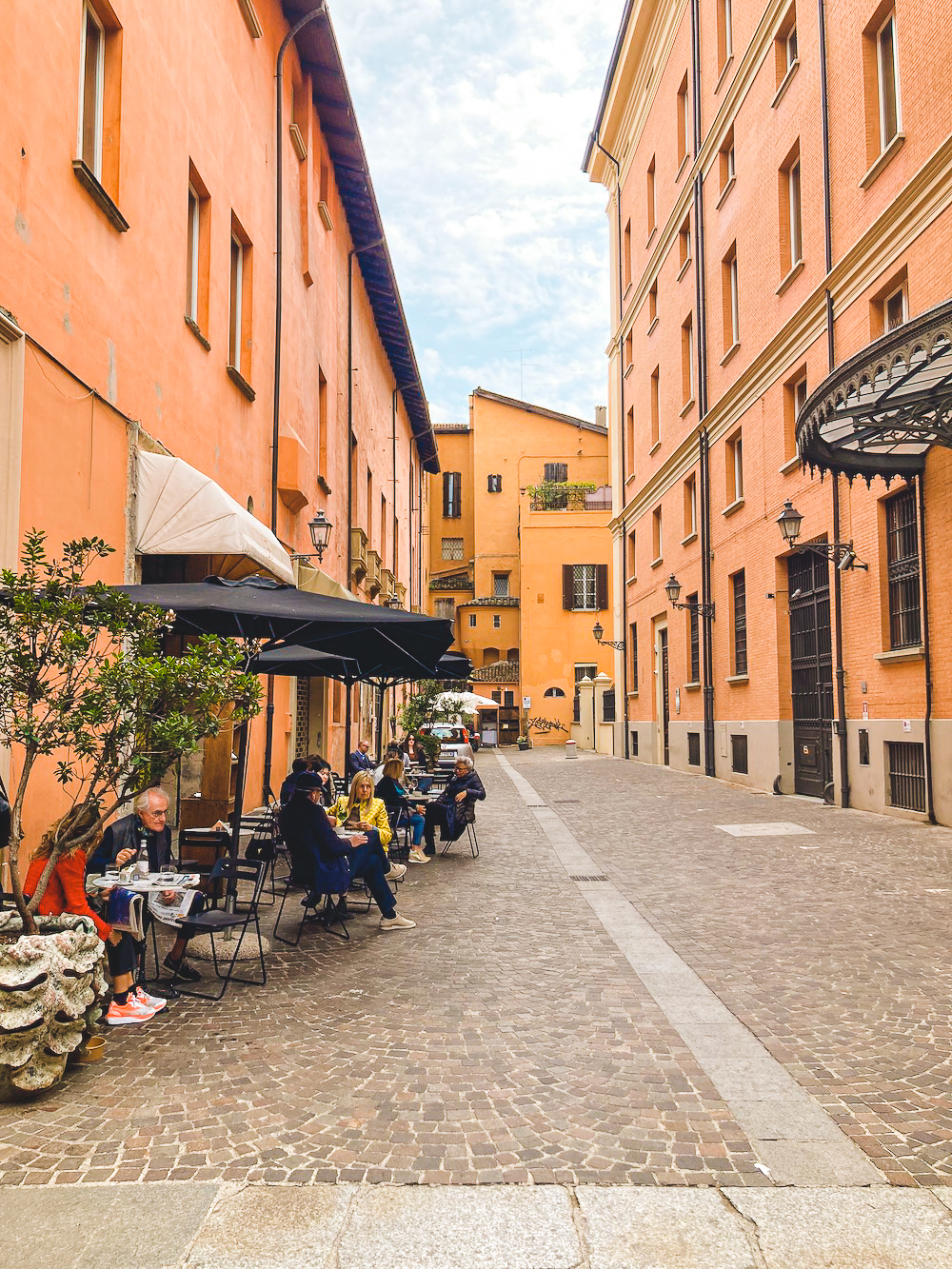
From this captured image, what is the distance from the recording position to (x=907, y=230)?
41.7 ft

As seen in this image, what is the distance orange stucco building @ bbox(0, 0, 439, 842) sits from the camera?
23.7ft

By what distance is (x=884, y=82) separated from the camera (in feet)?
45.4

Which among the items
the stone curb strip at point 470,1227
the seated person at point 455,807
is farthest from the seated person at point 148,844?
the seated person at point 455,807

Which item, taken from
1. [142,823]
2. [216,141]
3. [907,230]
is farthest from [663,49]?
[142,823]

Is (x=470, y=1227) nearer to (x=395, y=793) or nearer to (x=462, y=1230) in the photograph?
(x=462, y=1230)

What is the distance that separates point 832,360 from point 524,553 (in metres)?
34.4

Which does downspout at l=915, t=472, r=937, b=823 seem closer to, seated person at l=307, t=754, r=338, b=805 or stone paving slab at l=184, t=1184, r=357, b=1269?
seated person at l=307, t=754, r=338, b=805

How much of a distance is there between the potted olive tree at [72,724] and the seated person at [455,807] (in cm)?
621

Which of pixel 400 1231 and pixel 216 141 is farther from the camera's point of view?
pixel 216 141

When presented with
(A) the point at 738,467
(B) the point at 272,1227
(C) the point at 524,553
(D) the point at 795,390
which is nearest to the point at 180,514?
(B) the point at 272,1227

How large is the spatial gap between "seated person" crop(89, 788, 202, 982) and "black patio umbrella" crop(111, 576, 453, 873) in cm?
73

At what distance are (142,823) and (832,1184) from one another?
4523mm

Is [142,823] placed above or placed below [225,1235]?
above

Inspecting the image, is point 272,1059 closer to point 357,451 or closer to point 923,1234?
point 923,1234
